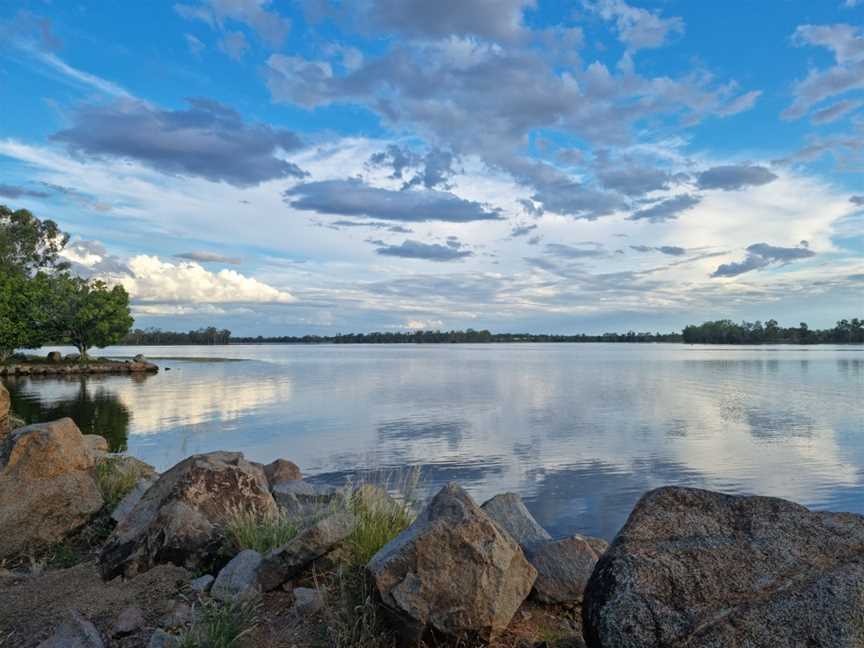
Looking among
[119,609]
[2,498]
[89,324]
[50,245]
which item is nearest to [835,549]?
[119,609]

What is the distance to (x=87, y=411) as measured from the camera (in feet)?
120

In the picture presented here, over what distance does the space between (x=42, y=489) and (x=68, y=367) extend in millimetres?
72943

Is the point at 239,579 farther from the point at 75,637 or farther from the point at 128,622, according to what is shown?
the point at 75,637

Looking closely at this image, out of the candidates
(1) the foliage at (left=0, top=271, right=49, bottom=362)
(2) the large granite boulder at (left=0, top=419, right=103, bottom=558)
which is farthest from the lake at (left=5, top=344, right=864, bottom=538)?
(1) the foliage at (left=0, top=271, right=49, bottom=362)

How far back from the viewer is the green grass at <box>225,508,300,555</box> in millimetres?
7921

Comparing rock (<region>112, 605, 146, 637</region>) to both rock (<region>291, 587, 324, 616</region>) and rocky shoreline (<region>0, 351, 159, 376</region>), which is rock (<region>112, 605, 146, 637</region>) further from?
rocky shoreline (<region>0, 351, 159, 376</region>)

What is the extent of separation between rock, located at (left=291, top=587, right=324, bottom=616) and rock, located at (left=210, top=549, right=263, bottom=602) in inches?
17.8

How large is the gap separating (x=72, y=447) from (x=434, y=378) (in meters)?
48.9

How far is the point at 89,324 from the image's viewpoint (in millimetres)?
83000

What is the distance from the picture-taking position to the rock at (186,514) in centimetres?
802

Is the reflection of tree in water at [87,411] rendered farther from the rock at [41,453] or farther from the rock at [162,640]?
the rock at [162,640]

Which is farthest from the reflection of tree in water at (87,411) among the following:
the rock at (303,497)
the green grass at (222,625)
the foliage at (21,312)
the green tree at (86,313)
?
the green tree at (86,313)

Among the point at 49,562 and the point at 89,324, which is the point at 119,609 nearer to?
the point at 49,562

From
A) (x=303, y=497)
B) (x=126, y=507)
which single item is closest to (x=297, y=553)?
(x=303, y=497)
